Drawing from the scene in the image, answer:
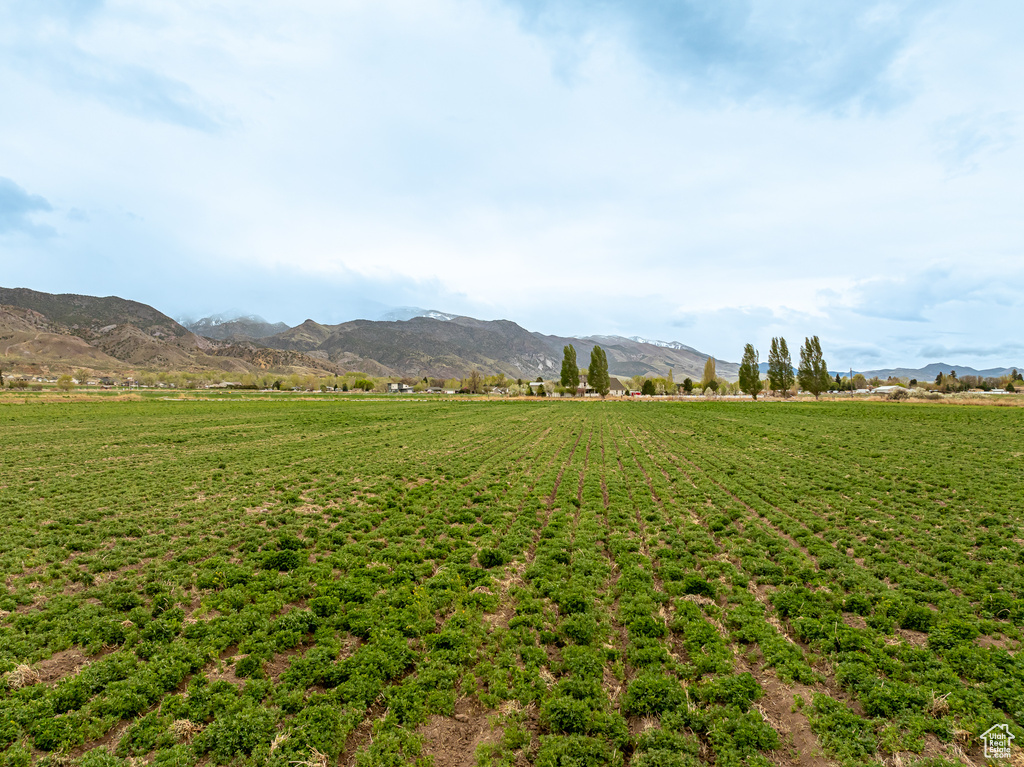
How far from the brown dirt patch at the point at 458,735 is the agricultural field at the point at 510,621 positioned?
0.03 metres

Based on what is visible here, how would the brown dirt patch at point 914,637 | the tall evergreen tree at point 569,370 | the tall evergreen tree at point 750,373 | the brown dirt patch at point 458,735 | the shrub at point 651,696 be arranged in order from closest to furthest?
the brown dirt patch at point 458,735, the shrub at point 651,696, the brown dirt patch at point 914,637, the tall evergreen tree at point 750,373, the tall evergreen tree at point 569,370

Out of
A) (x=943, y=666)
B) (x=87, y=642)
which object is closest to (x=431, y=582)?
(x=87, y=642)

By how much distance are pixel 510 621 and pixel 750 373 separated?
125 metres

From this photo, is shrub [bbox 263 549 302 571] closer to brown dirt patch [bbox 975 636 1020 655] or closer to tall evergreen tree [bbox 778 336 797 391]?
brown dirt patch [bbox 975 636 1020 655]

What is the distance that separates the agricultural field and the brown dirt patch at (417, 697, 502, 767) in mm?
34

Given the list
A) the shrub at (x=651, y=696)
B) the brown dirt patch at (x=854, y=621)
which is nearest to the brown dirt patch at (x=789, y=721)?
the shrub at (x=651, y=696)

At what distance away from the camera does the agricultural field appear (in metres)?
5.89

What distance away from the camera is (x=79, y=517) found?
49.3ft

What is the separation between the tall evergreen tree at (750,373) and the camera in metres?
111

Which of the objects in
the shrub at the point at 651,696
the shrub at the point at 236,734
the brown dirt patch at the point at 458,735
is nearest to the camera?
the shrub at the point at 236,734

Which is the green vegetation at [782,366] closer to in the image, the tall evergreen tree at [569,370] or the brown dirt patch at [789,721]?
the tall evergreen tree at [569,370]

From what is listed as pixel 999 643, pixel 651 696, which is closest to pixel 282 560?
pixel 651 696

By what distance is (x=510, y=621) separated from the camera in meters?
8.87

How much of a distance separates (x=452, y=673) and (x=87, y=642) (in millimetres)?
7263
